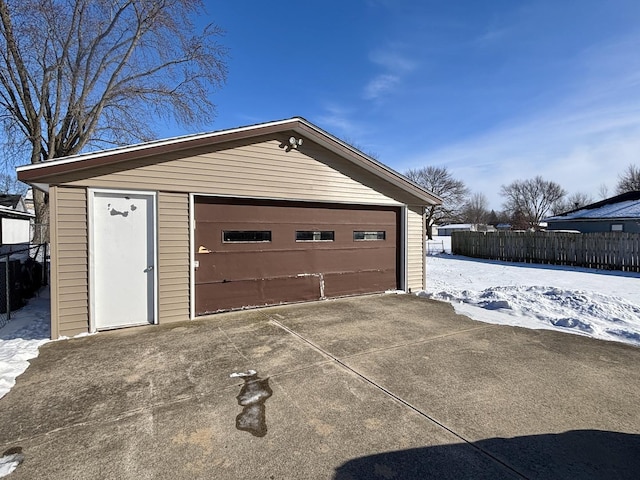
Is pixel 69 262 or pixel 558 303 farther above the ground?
pixel 69 262

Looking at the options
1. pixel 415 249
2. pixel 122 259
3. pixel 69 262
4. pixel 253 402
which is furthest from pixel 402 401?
pixel 415 249

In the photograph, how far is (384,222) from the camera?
8.19m

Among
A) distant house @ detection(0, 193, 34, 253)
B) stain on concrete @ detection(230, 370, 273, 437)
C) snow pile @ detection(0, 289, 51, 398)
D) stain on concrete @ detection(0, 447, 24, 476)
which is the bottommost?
stain on concrete @ detection(0, 447, 24, 476)

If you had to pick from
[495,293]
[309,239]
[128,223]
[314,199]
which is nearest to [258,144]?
[314,199]

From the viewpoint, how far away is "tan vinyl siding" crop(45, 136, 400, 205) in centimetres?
534

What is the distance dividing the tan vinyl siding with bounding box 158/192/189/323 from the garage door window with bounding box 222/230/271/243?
730 mm

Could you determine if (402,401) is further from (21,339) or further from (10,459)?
(21,339)

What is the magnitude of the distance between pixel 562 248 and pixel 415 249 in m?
9.80

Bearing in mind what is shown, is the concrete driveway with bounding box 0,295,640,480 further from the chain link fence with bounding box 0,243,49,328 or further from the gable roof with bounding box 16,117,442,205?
the gable roof with bounding box 16,117,442,205

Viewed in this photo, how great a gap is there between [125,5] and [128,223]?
41.1 feet

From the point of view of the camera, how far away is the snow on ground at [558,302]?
5.36m

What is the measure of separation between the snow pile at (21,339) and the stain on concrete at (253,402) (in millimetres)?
2406

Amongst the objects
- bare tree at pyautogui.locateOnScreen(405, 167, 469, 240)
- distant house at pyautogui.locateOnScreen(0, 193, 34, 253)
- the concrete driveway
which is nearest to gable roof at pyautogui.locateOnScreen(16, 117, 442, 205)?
the concrete driveway

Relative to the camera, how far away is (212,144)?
5.90m
